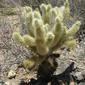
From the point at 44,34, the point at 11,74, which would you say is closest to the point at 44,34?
the point at 44,34

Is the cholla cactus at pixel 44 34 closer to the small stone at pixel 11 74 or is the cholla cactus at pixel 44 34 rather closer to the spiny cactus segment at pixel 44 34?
the spiny cactus segment at pixel 44 34

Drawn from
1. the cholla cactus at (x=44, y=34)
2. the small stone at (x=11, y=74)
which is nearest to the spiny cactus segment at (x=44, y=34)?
the cholla cactus at (x=44, y=34)

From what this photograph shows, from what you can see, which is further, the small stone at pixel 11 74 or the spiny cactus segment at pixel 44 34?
the small stone at pixel 11 74

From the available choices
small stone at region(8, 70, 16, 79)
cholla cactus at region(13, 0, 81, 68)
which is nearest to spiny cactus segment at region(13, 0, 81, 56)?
cholla cactus at region(13, 0, 81, 68)

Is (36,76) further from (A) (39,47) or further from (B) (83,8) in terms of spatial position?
(B) (83,8)

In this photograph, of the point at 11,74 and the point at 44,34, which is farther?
the point at 11,74

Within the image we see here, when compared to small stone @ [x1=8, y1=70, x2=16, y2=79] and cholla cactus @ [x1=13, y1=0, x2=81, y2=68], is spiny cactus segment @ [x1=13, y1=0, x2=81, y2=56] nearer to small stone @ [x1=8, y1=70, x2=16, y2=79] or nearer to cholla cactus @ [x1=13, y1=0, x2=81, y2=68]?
cholla cactus @ [x1=13, y1=0, x2=81, y2=68]

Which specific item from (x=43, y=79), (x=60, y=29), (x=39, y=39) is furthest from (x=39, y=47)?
(x=43, y=79)

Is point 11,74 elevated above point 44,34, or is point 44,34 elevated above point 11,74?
point 44,34

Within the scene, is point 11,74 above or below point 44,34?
below

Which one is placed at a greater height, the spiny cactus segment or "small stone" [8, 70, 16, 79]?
the spiny cactus segment

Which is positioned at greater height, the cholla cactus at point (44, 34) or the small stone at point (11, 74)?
the cholla cactus at point (44, 34)

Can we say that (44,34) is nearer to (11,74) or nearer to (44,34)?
(44,34)
